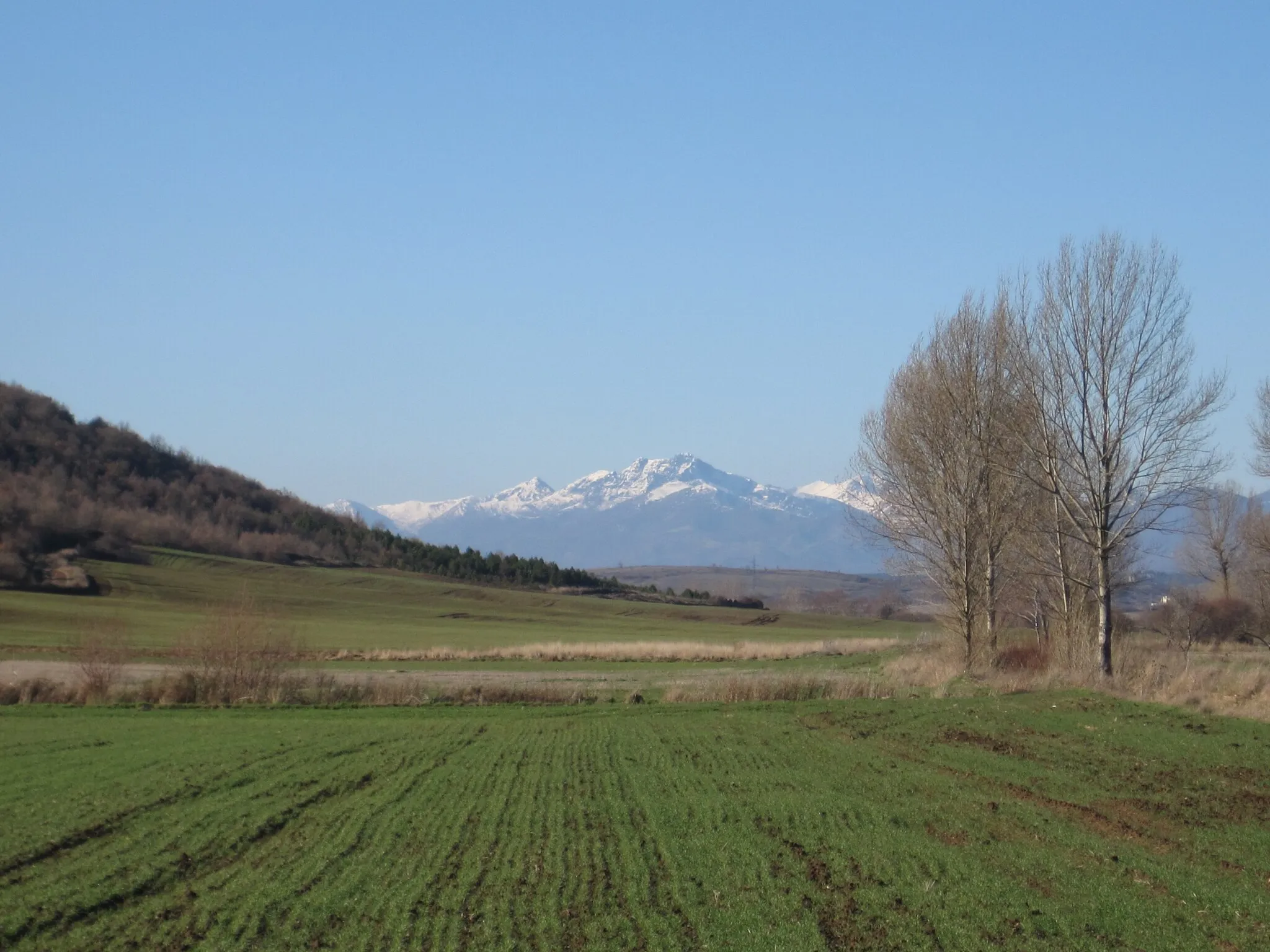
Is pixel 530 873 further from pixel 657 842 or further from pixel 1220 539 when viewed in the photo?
pixel 1220 539

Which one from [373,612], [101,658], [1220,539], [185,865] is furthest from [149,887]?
[373,612]

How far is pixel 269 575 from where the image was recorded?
129 meters

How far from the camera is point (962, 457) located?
39094 mm

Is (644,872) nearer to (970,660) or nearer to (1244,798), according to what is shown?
(1244,798)

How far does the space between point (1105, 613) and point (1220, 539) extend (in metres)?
47.4

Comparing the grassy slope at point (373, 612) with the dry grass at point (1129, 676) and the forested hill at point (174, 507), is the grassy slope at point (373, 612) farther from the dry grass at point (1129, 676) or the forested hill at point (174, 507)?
the dry grass at point (1129, 676)

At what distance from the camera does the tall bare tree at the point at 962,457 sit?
126 feet

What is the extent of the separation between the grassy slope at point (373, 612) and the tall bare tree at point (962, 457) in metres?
38.5

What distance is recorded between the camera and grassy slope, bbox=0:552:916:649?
7550cm

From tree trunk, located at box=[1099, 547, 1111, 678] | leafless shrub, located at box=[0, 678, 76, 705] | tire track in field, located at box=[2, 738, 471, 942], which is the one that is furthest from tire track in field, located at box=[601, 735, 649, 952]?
leafless shrub, located at box=[0, 678, 76, 705]

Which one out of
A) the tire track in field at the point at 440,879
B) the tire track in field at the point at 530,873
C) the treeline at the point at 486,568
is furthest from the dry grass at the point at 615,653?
the treeline at the point at 486,568

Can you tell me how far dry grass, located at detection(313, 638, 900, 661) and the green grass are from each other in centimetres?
3770

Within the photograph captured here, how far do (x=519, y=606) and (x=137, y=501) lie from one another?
60219mm

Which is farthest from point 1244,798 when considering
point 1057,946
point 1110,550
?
point 1110,550
